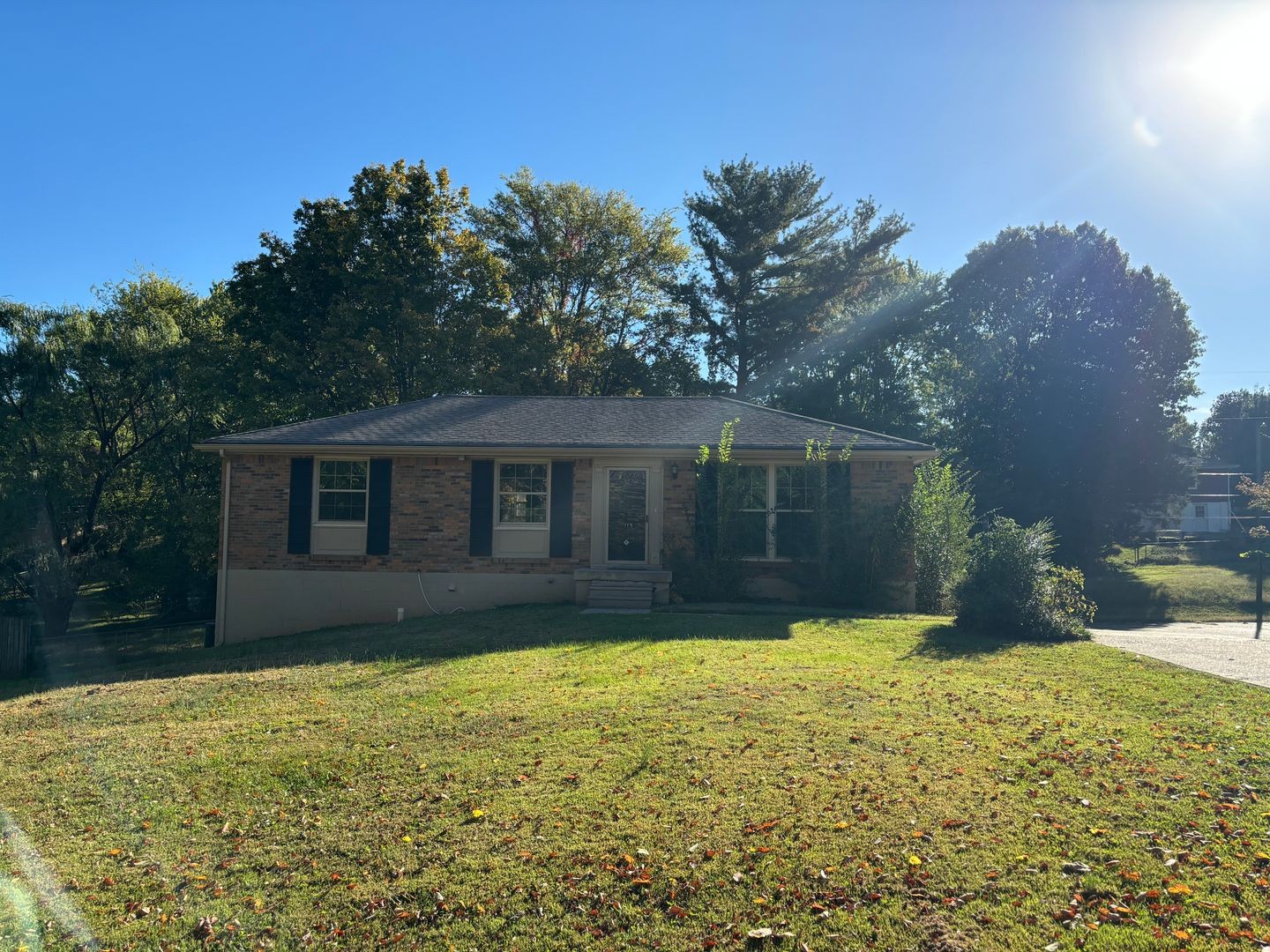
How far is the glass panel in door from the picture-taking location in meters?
15.8

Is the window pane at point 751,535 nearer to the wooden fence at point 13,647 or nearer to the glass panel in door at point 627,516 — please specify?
the glass panel in door at point 627,516

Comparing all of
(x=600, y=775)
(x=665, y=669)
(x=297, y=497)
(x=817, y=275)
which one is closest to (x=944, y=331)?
(x=817, y=275)

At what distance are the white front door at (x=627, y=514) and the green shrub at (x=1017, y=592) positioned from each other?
223 inches

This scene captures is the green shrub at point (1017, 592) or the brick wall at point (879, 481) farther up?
the brick wall at point (879, 481)

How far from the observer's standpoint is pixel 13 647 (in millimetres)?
15852

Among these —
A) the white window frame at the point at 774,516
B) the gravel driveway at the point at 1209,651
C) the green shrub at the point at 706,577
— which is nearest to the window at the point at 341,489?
the green shrub at the point at 706,577

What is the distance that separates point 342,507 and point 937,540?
11120 mm

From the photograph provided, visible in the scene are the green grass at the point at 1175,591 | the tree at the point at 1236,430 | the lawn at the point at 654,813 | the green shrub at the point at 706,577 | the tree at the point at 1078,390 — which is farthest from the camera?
the tree at the point at 1236,430

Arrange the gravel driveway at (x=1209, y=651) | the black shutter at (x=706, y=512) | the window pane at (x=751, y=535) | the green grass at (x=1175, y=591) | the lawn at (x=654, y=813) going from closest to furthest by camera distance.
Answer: the lawn at (x=654, y=813)
the gravel driveway at (x=1209, y=651)
the black shutter at (x=706, y=512)
the window pane at (x=751, y=535)
the green grass at (x=1175, y=591)

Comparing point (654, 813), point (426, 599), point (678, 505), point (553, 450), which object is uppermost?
point (553, 450)

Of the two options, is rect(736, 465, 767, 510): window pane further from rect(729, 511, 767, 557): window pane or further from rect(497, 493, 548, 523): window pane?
rect(497, 493, 548, 523): window pane

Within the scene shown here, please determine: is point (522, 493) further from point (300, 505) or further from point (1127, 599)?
point (1127, 599)

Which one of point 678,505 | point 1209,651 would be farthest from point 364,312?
point 1209,651

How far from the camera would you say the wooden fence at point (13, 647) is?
15766 mm
